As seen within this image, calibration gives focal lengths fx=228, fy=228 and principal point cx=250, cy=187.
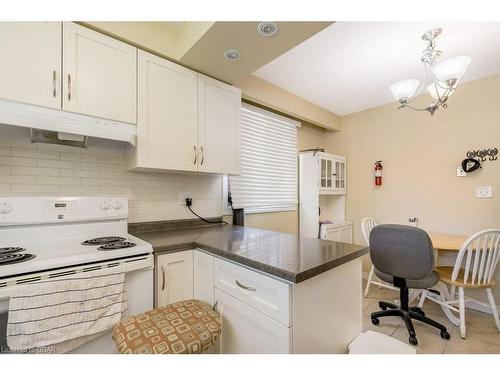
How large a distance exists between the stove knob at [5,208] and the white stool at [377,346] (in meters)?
1.92

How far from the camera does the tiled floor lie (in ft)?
5.86

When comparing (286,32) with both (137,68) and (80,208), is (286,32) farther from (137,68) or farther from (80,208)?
(80,208)

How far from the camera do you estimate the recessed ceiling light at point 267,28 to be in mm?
1296

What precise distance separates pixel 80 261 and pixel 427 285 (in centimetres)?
245

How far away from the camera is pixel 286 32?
4.42ft

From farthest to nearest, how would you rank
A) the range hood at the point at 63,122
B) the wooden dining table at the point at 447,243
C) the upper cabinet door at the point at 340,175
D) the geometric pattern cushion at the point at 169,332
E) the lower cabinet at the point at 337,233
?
the upper cabinet door at the point at 340,175, the lower cabinet at the point at 337,233, the wooden dining table at the point at 447,243, the range hood at the point at 63,122, the geometric pattern cushion at the point at 169,332

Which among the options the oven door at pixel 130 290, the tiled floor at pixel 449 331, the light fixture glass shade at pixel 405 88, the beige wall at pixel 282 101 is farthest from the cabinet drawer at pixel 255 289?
the light fixture glass shade at pixel 405 88

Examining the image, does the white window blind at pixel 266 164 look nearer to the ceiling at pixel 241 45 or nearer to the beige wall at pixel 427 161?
the ceiling at pixel 241 45

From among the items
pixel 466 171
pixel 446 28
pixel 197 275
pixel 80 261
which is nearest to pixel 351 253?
pixel 197 275

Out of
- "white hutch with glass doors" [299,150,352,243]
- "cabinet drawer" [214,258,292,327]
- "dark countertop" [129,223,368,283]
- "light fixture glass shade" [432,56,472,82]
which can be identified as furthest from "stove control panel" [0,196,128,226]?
"light fixture glass shade" [432,56,472,82]

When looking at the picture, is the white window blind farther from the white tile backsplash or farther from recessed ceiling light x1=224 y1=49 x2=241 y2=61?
recessed ceiling light x1=224 y1=49 x2=241 y2=61

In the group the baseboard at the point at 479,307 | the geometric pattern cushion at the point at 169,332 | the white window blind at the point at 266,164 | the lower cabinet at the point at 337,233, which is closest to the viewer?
the geometric pattern cushion at the point at 169,332

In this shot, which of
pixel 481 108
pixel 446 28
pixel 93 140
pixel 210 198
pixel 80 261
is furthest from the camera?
pixel 481 108

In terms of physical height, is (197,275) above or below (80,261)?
below
